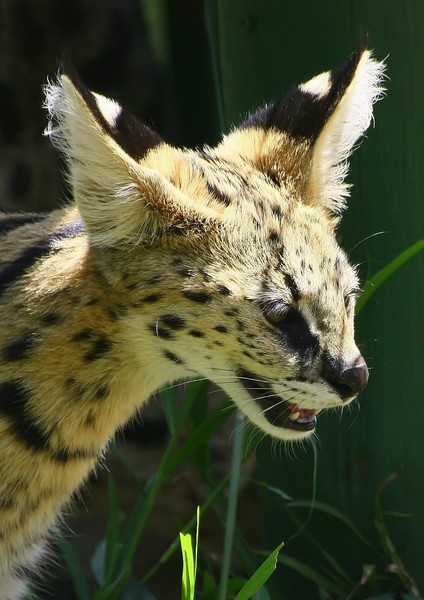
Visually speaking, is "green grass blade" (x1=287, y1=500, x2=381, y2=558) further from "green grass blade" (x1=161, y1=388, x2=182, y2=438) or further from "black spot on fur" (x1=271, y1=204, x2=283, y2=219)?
"black spot on fur" (x1=271, y1=204, x2=283, y2=219)

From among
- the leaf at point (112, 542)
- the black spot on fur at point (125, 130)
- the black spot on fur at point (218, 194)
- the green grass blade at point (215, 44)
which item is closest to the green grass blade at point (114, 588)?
the leaf at point (112, 542)

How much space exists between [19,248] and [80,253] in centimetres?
23

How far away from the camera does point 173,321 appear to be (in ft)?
9.39

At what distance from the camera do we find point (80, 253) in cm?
301

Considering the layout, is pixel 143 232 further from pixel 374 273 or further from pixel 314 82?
pixel 374 273

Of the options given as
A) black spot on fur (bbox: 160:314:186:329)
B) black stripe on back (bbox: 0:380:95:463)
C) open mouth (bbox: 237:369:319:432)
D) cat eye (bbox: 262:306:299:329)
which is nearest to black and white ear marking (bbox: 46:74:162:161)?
black spot on fur (bbox: 160:314:186:329)

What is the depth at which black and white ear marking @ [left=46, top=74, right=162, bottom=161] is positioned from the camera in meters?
2.60

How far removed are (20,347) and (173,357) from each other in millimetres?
430

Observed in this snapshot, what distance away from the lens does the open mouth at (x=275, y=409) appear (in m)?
2.86

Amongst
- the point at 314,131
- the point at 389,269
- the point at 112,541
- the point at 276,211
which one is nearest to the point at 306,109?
the point at 314,131

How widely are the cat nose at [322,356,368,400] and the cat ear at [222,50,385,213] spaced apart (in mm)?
585

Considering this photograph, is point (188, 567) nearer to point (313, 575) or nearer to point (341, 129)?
point (313, 575)

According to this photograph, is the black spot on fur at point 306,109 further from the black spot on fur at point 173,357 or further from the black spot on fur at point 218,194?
the black spot on fur at point 173,357

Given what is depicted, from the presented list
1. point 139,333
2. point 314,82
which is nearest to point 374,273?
point 314,82
